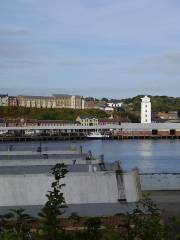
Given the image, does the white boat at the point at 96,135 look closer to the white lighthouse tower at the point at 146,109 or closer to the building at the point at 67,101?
the white lighthouse tower at the point at 146,109

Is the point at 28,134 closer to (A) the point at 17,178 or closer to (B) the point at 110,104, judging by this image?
(B) the point at 110,104

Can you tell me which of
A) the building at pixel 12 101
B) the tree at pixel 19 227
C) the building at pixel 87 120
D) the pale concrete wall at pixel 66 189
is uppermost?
the building at pixel 12 101

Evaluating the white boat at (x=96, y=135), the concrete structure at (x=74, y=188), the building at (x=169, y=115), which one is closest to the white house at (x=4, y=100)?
the building at (x=169, y=115)

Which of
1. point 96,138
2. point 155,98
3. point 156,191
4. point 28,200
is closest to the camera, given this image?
point 28,200

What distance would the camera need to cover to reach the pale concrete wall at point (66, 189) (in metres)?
8.78

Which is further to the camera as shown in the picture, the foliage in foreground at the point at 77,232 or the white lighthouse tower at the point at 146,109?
the white lighthouse tower at the point at 146,109

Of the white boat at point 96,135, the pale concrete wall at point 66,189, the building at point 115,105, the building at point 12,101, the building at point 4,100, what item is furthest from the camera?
the building at point 115,105

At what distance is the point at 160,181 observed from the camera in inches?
604

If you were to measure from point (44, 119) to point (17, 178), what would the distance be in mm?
102919

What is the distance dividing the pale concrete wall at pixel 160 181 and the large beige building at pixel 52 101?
121 m

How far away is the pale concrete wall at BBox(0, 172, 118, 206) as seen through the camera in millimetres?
8781

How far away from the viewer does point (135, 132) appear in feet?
319

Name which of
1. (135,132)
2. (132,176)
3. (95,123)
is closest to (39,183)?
(132,176)

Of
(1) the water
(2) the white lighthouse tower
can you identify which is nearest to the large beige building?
(2) the white lighthouse tower
